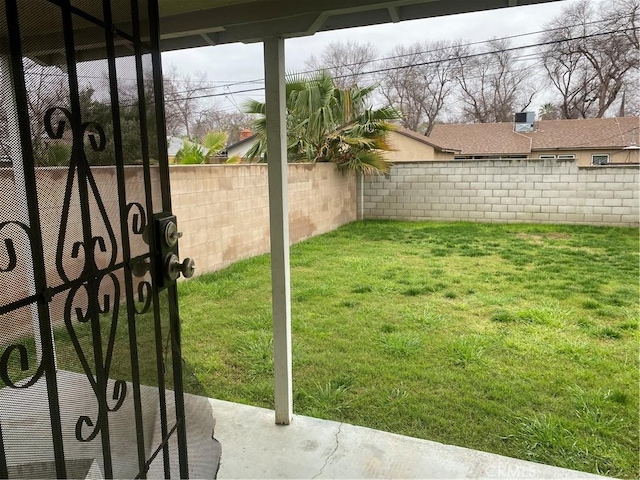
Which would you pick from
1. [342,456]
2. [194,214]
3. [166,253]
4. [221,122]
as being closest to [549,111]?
[221,122]

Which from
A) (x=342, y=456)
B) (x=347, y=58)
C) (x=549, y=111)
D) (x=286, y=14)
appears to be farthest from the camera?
(x=549, y=111)

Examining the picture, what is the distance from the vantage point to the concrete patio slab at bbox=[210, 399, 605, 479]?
5.30 feet

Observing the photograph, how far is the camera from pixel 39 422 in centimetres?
67

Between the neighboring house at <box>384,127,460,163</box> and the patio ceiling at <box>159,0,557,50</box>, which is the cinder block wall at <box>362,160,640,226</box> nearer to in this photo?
the neighboring house at <box>384,127,460,163</box>

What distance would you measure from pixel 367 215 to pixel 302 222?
2183 millimetres

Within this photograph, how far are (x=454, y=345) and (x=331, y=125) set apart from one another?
4640 millimetres

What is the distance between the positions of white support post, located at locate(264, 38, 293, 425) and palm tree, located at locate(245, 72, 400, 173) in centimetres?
462

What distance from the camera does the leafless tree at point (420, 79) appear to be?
12.8 m

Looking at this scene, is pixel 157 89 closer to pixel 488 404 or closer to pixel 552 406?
pixel 488 404

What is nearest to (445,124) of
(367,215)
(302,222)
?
(367,215)

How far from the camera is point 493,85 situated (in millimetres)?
14508

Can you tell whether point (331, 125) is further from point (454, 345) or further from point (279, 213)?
point (279, 213)

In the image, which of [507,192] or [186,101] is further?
[186,101]

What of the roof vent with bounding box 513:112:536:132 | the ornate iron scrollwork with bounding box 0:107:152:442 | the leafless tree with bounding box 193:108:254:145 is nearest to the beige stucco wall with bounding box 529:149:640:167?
the roof vent with bounding box 513:112:536:132
